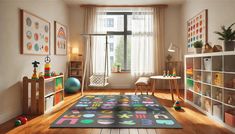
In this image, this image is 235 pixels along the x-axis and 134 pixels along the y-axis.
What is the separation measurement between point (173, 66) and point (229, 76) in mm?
3165

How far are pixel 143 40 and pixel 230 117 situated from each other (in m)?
3.87

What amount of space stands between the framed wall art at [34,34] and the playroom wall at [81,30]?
5.70 feet

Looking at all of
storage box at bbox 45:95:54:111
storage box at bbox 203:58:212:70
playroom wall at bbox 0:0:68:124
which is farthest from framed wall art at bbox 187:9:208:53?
playroom wall at bbox 0:0:68:124

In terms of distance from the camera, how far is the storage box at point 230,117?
7.57 ft

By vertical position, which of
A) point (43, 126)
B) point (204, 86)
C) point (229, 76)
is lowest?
point (43, 126)

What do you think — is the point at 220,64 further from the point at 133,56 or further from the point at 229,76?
the point at 133,56

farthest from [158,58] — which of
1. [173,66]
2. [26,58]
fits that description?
[26,58]

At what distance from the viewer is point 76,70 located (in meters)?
5.77

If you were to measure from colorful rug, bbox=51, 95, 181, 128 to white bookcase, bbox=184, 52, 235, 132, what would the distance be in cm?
65

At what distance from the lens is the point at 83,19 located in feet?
19.6

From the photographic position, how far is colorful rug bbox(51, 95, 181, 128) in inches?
98.3

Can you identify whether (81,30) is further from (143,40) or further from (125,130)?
(125,130)

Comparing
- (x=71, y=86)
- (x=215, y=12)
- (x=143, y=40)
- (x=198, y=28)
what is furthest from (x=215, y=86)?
(x=71, y=86)

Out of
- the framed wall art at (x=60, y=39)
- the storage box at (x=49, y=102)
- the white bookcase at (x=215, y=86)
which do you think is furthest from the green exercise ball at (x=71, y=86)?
the white bookcase at (x=215, y=86)
